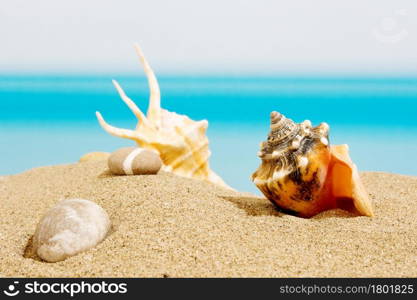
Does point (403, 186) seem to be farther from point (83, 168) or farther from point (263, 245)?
point (83, 168)

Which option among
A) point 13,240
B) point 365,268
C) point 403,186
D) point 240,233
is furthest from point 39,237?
point 403,186

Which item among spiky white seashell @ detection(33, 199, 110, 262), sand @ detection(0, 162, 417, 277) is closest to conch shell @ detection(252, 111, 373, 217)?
sand @ detection(0, 162, 417, 277)

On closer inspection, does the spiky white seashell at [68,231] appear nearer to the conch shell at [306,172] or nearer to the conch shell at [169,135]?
the conch shell at [306,172]

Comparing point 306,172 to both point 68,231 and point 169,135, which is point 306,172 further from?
point 169,135

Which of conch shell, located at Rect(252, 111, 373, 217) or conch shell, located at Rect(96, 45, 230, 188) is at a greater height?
conch shell, located at Rect(252, 111, 373, 217)

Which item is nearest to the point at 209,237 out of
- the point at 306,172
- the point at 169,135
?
the point at 306,172

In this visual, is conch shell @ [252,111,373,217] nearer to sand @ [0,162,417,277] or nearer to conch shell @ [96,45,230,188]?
sand @ [0,162,417,277]
